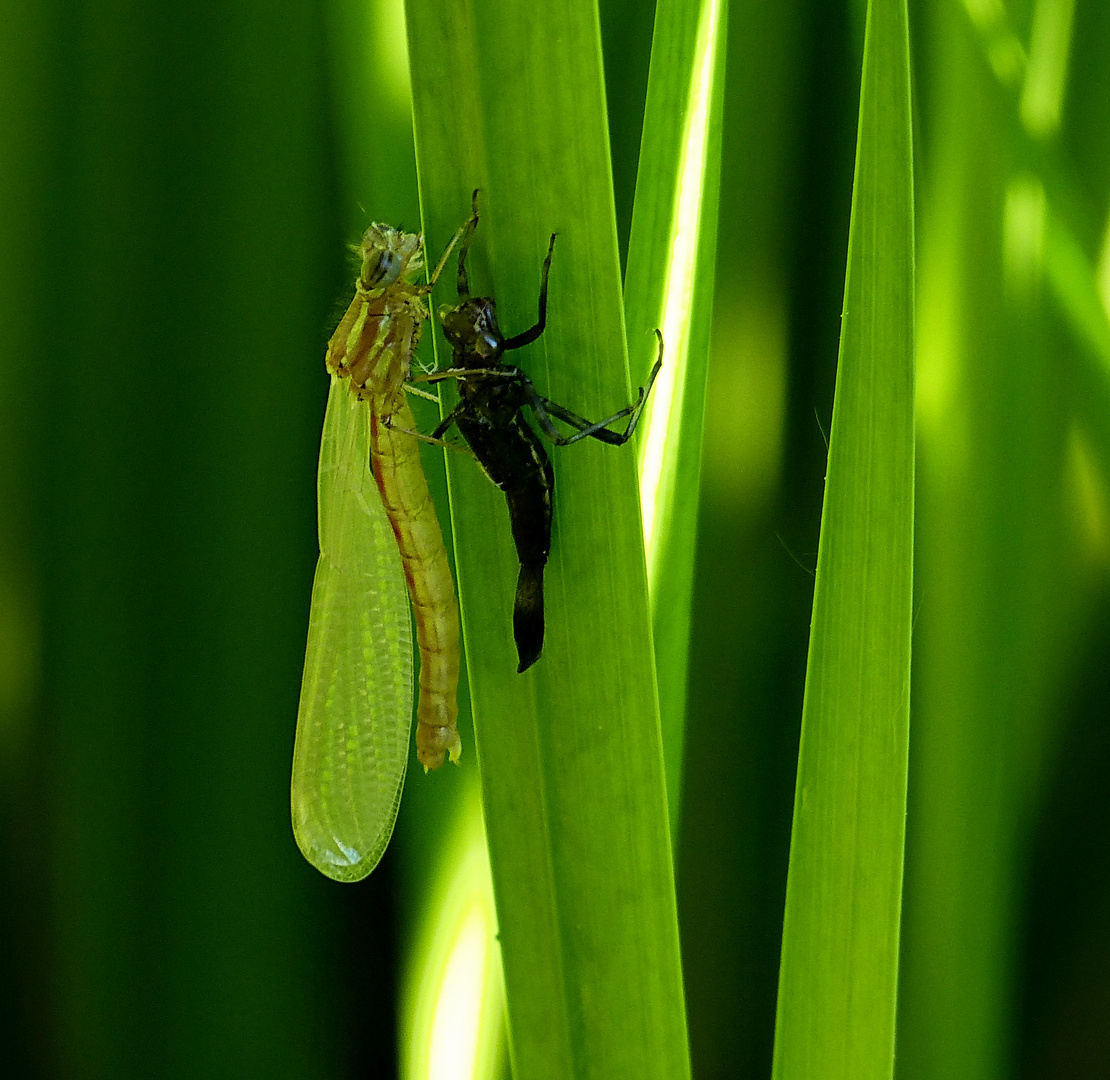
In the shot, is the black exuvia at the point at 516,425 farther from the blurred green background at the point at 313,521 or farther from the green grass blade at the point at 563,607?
the blurred green background at the point at 313,521

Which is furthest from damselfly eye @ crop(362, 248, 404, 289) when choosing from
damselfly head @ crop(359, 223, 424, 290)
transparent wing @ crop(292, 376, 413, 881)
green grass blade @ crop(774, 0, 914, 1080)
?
green grass blade @ crop(774, 0, 914, 1080)

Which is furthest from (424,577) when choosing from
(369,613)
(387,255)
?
(387,255)

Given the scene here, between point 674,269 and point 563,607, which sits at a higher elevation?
point 674,269

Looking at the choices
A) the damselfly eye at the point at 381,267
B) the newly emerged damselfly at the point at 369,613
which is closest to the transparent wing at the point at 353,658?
the newly emerged damselfly at the point at 369,613

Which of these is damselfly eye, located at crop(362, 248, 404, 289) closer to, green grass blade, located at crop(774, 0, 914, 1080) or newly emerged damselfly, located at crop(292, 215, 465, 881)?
newly emerged damselfly, located at crop(292, 215, 465, 881)

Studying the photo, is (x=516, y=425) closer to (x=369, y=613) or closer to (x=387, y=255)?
(x=387, y=255)

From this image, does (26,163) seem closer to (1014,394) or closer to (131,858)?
(131,858)
